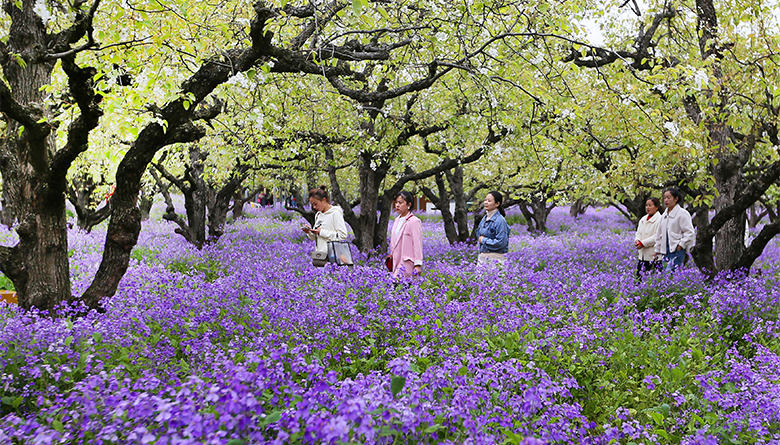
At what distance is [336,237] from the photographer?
8.38 metres

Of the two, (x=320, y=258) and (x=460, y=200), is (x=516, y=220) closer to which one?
(x=460, y=200)

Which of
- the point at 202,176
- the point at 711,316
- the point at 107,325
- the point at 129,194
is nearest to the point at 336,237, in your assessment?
the point at 129,194

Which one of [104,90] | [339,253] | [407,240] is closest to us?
[104,90]

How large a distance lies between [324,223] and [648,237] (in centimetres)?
589

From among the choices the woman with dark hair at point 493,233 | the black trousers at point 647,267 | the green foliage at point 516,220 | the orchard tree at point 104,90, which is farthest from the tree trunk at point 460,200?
the green foliage at point 516,220

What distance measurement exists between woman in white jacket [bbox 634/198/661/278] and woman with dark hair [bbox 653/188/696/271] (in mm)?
270

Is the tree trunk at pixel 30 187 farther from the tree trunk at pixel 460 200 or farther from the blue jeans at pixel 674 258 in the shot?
the tree trunk at pixel 460 200

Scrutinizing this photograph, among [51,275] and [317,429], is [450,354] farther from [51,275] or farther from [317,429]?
[51,275]

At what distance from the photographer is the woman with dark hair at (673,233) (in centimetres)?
831

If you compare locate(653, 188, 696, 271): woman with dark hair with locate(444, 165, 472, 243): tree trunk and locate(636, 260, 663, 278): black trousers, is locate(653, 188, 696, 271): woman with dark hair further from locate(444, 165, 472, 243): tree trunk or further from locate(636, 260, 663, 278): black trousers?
locate(444, 165, 472, 243): tree trunk

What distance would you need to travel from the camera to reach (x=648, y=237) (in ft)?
29.8

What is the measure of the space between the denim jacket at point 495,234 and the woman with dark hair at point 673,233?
9.02 feet

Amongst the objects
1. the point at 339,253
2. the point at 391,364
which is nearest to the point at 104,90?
the point at 339,253

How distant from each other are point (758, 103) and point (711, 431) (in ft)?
19.9
